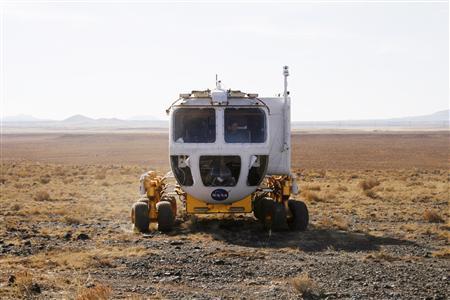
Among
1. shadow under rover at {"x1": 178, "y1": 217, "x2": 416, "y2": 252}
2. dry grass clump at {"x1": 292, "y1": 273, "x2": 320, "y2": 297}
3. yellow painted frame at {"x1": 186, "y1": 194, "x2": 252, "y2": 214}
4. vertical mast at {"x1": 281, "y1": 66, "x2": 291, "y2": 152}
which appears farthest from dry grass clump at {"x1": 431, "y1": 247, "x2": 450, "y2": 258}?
vertical mast at {"x1": 281, "y1": 66, "x2": 291, "y2": 152}

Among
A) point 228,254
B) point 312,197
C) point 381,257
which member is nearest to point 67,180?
point 312,197

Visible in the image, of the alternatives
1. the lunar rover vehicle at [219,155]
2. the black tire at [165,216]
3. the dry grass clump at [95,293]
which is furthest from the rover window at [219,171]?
the dry grass clump at [95,293]

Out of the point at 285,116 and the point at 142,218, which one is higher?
the point at 285,116

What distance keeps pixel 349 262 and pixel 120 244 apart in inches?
196

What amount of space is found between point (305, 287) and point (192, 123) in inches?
265

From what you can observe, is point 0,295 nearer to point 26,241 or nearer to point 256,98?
point 26,241

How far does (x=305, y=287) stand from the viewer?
377 inches

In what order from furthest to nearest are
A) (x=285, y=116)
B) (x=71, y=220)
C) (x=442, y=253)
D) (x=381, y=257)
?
(x=71, y=220) → (x=285, y=116) → (x=442, y=253) → (x=381, y=257)

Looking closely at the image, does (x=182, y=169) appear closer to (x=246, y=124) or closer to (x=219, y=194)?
(x=219, y=194)

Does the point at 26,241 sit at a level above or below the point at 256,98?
below

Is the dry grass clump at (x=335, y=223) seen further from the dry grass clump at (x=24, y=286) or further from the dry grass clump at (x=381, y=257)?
the dry grass clump at (x=24, y=286)

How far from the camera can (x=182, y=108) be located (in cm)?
1545

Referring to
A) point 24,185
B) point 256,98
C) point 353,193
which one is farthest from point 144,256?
point 24,185

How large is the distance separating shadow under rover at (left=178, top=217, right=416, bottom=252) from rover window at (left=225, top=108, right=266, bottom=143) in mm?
2209
